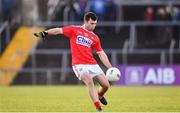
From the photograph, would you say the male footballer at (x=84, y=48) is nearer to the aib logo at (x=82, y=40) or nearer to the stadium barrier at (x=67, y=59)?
the aib logo at (x=82, y=40)

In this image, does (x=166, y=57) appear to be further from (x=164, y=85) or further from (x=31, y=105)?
(x=31, y=105)

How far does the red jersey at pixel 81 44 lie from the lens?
55.7ft

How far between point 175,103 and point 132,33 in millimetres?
15707

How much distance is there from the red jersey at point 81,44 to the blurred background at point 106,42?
17.5 metres

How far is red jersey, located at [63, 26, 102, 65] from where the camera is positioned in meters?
17.0

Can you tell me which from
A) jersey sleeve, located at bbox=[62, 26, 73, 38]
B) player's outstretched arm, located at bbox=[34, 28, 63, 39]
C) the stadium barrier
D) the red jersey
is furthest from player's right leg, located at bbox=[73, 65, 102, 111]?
the stadium barrier

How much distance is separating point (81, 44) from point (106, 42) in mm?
19201

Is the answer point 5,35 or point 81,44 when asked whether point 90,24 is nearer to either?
point 81,44

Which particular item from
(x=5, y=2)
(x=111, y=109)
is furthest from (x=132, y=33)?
(x=111, y=109)

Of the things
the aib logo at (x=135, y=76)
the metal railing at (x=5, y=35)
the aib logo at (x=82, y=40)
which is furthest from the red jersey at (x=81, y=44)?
the metal railing at (x=5, y=35)

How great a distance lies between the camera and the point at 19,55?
3578 cm

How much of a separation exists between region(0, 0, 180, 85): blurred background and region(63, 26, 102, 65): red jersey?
57.3 feet

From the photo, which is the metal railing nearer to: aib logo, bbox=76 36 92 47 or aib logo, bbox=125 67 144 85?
aib logo, bbox=125 67 144 85

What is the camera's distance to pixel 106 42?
36.2m
